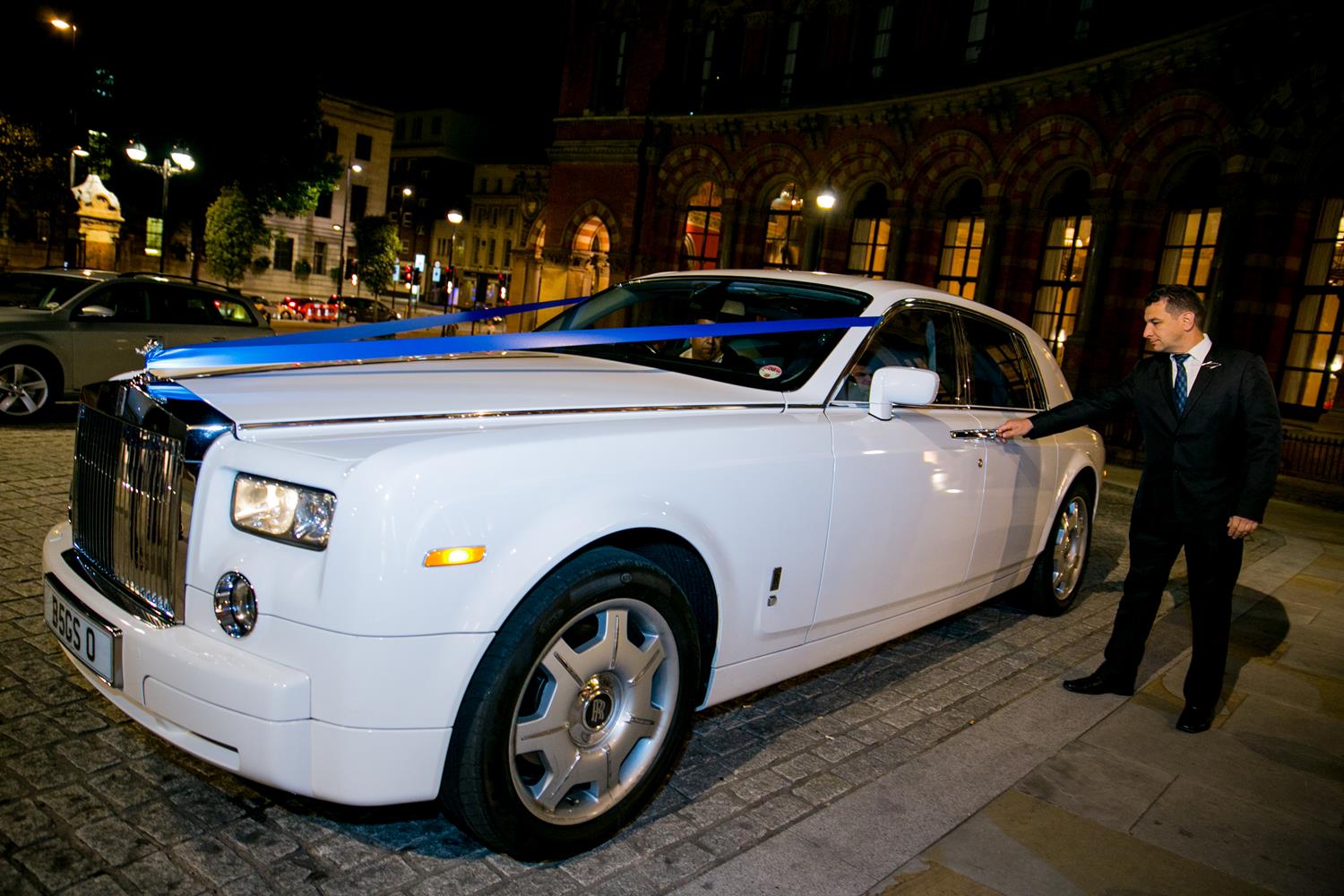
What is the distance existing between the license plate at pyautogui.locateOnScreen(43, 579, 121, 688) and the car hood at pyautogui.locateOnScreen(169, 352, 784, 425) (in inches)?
27.9

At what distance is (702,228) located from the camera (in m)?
30.1

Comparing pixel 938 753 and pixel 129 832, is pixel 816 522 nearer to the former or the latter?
pixel 938 753

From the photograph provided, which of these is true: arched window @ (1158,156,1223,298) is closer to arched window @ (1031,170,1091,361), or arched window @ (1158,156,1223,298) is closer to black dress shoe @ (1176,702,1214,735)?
arched window @ (1031,170,1091,361)

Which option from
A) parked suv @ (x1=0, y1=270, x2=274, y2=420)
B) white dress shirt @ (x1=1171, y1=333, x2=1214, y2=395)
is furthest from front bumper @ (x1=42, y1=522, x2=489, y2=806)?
parked suv @ (x1=0, y1=270, x2=274, y2=420)

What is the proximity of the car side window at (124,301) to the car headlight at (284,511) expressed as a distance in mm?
8702

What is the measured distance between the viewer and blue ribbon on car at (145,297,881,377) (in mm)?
2912

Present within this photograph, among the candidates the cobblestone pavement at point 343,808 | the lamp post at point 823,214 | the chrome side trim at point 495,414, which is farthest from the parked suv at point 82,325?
the lamp post at point 823,214

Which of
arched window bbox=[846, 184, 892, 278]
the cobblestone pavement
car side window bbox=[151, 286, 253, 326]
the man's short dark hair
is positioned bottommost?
the cobblestone pavement

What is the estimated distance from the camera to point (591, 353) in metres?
4.05

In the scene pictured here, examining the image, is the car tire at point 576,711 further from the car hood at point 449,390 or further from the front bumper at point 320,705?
the car hood at point 449,390

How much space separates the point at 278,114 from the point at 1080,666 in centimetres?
3738

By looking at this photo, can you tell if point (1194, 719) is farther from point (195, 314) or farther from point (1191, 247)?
point (1191, 247)

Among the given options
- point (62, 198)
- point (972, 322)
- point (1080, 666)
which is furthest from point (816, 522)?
point (62, 198)

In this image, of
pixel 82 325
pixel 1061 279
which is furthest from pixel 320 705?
pixel 1061 279
